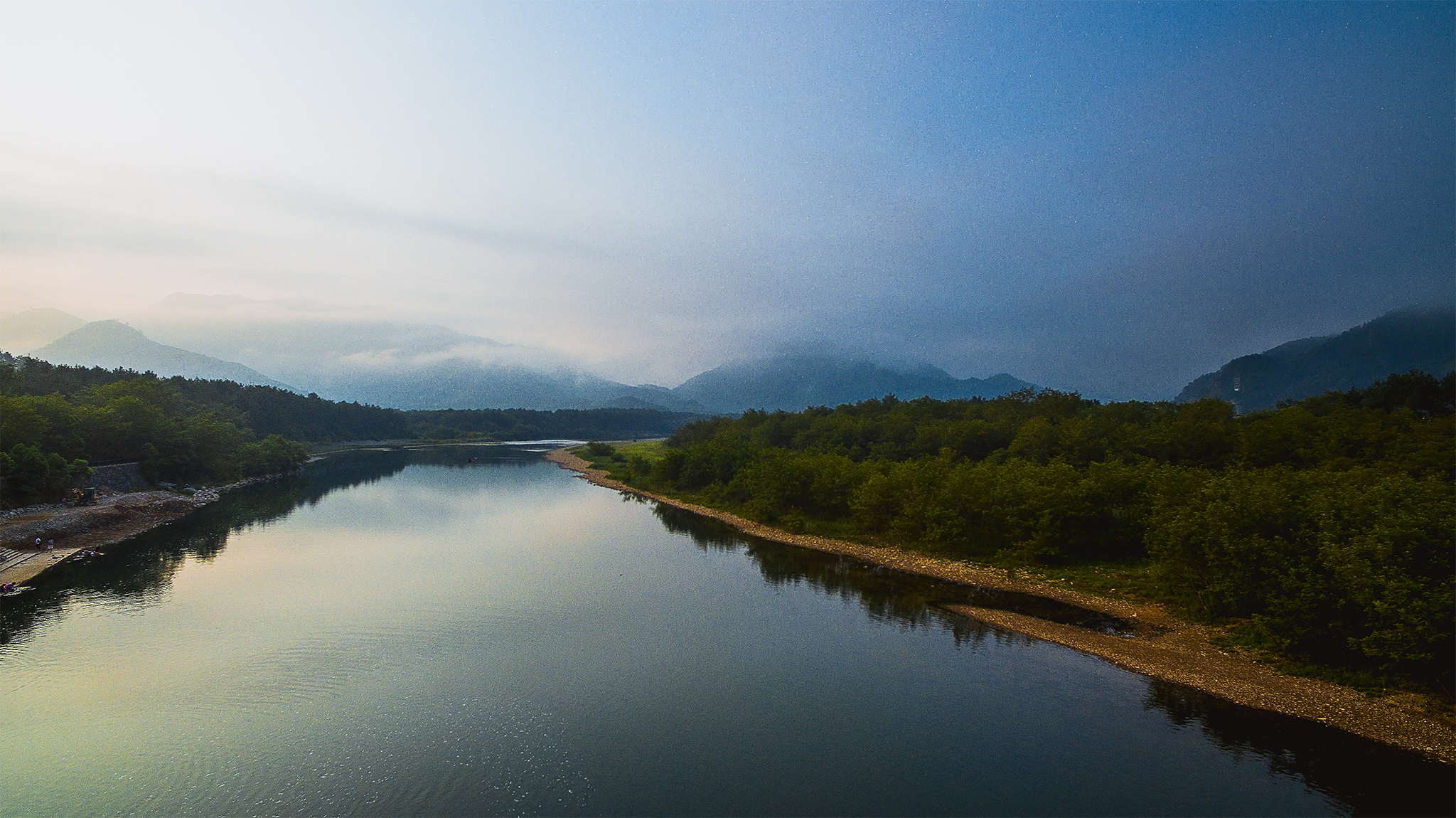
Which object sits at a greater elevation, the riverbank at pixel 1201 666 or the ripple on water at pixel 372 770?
the riverbank at pixel 1201 666

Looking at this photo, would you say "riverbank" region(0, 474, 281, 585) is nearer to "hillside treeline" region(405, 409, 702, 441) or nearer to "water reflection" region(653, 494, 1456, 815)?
"water reflection" region(653, 494, 1456, 815)

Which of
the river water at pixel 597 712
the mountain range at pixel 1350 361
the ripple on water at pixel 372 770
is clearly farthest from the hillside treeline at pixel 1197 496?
the mountain range at pixel 1350 361

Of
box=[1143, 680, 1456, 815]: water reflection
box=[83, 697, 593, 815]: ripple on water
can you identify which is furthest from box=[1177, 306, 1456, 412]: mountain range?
box=[83, 697, 593, 815]: ripple on water

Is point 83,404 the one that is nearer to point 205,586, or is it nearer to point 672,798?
point 205,586

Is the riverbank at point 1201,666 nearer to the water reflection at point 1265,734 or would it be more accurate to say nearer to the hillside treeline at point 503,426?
the water reflection at point 1265,734

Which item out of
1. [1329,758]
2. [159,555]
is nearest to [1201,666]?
[1329,758]

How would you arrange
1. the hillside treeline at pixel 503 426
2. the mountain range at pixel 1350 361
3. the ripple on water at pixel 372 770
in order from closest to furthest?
1. the ripple on water at pixel 372 770
2. the mountain range at pixel 1350 361
3. the hillside treeline at pixel 503 426

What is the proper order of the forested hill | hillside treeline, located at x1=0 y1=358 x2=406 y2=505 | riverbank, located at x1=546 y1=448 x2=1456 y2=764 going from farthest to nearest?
the forested hill → hillside treeline, located at x1=0 y1=358 x2=406 y2=505 → riverbank, located at x1=546 y1=448 x2=1456 y2=764
